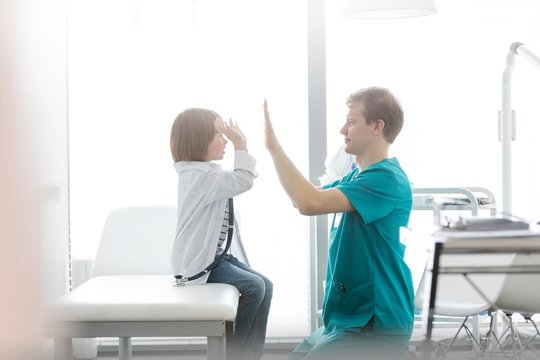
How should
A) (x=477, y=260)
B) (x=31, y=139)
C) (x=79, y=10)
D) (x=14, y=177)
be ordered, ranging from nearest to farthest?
(x=477, y=260) → (x=14, y=177) → (x=31, y=139) → (x=79, y=10)

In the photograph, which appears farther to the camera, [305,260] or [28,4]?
[305,260]

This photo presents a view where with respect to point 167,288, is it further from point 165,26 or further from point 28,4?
point 165,26

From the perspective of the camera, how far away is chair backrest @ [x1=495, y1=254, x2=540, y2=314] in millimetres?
1707

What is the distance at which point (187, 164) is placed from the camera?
2.46m

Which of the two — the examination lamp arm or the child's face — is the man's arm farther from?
the examination lamp arm

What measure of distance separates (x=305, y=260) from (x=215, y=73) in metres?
0.87

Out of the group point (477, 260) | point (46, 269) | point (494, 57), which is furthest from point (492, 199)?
point (46, 269)

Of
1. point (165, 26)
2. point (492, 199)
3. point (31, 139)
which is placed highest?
point (165, 26)

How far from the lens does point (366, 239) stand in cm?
222

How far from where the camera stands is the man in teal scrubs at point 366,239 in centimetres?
216

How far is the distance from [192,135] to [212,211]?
9.6 inches

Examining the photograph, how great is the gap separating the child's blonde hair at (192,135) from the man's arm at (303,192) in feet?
1.03

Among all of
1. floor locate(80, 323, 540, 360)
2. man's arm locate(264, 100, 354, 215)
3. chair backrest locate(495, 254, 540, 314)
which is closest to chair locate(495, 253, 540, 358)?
chair backrest locate(495, 254, 540, 314)

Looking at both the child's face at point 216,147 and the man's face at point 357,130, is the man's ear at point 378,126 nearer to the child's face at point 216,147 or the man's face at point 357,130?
the man's face at point 357,130
